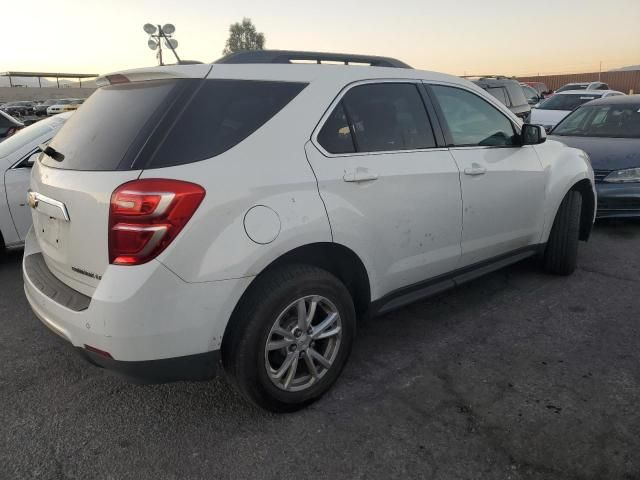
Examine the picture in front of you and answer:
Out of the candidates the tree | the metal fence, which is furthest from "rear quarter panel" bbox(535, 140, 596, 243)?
the tree

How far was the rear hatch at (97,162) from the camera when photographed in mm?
2229

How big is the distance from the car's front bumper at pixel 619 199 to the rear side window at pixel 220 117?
4.61 metres

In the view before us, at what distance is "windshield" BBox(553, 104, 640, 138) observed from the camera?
6.86 metres

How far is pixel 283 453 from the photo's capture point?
2.38m

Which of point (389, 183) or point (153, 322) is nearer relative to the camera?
point (153, 322)

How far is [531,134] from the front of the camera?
3.87m

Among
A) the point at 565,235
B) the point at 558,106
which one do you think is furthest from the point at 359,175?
the point at 558,106

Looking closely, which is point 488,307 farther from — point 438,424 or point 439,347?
point 438,424

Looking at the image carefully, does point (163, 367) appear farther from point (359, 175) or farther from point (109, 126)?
point (359, 175)

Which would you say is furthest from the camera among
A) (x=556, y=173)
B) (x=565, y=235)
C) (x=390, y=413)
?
(x=565, y=235)

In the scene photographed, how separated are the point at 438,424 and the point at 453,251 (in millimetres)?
1183

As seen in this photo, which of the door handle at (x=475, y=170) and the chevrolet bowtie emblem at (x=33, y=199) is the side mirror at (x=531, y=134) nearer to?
the door handle at (x=475, y=170)

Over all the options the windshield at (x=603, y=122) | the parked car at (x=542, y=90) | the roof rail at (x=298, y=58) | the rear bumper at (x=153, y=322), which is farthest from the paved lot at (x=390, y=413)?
the parked car at (x=542, y=90)

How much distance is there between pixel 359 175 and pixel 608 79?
4632 centimetres
